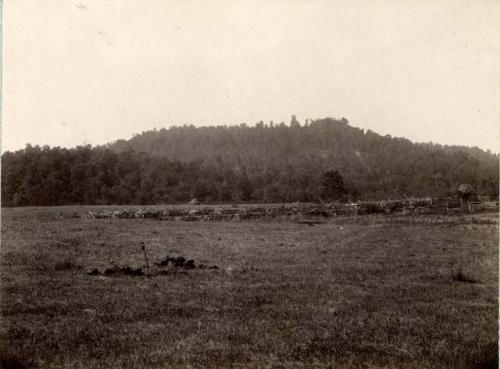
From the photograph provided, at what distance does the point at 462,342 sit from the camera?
10180 mm

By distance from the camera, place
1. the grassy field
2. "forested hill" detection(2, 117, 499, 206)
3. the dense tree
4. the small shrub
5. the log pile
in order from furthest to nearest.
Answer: "forested hill" detection(2, 117, 499, 206)
the dense tree
the log pile
the small shrub
the grassy field

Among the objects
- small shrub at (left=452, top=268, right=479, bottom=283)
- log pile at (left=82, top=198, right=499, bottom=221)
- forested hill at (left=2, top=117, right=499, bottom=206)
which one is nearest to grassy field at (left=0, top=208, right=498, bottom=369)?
small shrub at (left=452, top=268, right=479, bottom=283)

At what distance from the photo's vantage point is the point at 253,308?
13.0 meters

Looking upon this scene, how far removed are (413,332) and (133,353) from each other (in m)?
6.26

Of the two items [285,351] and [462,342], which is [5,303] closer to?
[285,351]

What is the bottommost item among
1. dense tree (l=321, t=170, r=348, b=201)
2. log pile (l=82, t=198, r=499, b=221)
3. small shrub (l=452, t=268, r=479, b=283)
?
small shrub (l=452, t=268, r=479, b=283)

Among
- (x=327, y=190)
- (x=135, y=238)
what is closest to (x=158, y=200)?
(x=327, y=190)

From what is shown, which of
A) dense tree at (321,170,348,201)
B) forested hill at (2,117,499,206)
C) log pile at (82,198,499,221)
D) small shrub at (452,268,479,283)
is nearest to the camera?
small shrub at (452,268,479,283)

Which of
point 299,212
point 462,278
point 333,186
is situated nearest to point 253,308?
point 462,278

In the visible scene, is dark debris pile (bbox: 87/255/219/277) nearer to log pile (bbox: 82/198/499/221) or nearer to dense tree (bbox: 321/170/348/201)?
log pile (bbox: 82/198/499/221)

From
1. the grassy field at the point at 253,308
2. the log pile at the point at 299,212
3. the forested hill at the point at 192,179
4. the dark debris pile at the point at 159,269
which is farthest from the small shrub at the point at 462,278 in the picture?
the forested hill at the point at 192,179

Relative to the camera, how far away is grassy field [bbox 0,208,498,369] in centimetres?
919

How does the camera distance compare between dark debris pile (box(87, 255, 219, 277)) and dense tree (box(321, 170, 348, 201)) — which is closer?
dark debris pile (box(87, 255, 219, 277))

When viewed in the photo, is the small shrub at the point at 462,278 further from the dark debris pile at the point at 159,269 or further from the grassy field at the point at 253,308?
the dark debris pile at the point at 159,269
